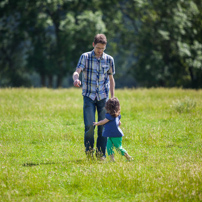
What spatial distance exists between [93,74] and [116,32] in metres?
23.2

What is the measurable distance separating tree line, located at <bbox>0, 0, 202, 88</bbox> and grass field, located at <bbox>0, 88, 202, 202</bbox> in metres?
12.3

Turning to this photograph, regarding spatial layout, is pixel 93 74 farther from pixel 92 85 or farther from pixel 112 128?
pixel 112 128

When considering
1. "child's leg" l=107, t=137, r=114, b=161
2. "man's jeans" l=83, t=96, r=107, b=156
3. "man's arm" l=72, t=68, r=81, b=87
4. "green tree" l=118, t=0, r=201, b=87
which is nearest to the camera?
"man's arm" l=72, t=68, r=81, b=87

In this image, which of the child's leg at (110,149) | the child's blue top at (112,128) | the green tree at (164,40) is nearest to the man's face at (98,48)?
the child's blue top at (112,128)

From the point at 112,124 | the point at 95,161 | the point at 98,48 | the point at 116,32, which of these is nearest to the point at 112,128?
the point at 112,124

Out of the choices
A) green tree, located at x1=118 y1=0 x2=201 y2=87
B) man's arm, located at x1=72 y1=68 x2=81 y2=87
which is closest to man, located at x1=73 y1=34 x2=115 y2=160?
man's arm, located at x1=72 y1=68 x2=81 y2=87

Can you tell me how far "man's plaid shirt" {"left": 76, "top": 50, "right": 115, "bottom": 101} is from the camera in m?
6.46

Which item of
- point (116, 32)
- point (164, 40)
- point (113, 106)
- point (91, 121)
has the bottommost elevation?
point (91, 121)

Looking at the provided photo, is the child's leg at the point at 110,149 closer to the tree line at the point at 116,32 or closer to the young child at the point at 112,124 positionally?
the young child at the point at 112,124

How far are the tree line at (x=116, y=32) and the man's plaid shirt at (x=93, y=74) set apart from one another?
1699cm

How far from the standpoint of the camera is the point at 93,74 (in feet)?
21.4

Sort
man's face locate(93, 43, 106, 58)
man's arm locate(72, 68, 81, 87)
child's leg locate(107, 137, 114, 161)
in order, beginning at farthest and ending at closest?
child's leg locate(107, 137, 114, 161)
man's face locate(93, 43, 106, 58)
man's arm locate(72, 68, 81, 87)

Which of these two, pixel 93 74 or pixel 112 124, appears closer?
pixel 112 124

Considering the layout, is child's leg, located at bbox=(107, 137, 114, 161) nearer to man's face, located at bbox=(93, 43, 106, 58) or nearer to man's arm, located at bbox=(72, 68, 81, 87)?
man's arm, located at bbox=(72, 68, 81, 87)
